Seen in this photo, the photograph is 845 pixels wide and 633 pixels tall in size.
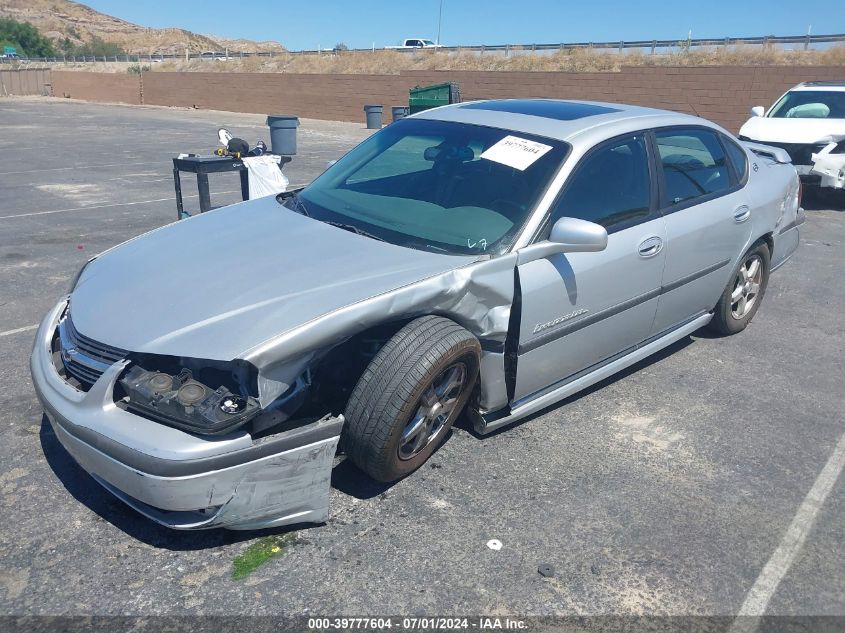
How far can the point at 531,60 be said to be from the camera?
2917 centimetres

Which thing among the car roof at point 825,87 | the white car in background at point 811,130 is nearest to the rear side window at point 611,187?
the white car in background at point 811,130

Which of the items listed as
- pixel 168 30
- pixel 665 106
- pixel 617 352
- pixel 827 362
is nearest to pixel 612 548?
pixel 617 352

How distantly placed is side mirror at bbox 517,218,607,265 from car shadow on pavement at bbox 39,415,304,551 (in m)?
1.63

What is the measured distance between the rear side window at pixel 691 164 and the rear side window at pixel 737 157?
0.35 feet

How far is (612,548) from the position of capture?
9.52ft

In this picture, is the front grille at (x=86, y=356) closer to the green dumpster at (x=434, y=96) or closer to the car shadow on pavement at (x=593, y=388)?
the car shadow on pavement at (x=593, y=388)

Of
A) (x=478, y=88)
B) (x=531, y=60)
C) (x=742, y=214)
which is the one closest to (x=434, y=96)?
(x=478, y=88)

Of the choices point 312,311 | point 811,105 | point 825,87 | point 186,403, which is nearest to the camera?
point 186,403

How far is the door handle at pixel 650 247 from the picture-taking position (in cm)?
384

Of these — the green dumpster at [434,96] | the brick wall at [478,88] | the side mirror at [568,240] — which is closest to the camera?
the side mirror at [568,240]

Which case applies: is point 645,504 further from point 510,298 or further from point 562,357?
point 510,298

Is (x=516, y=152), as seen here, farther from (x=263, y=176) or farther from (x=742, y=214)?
(x=263, y=176)

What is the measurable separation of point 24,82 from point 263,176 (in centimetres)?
5346

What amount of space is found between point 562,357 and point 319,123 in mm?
26016
